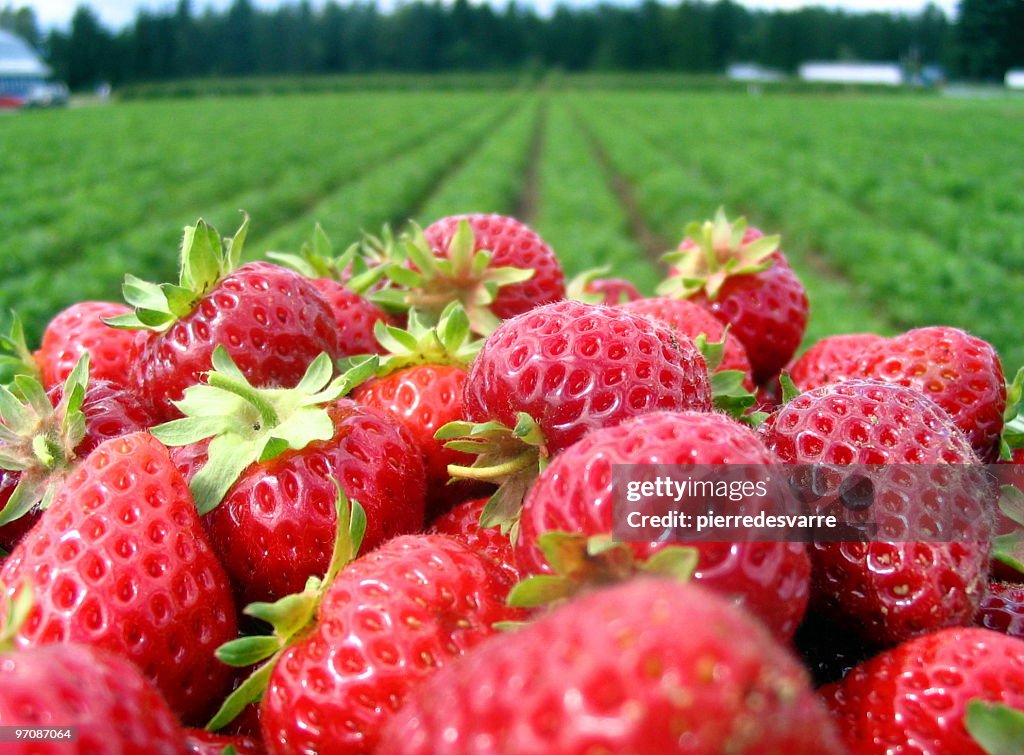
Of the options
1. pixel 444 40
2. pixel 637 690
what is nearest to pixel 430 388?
pixel 637 690

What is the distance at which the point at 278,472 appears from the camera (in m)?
1.19

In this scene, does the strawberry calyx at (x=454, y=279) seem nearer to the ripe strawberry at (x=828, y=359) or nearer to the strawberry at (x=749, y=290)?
the strawberry at (x=749, y=290)

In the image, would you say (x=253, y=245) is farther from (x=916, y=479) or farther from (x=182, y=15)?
(x=182, y=15)

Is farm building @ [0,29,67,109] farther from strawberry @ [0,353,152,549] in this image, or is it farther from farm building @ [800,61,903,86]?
strawberry @ [0,353,152,549]

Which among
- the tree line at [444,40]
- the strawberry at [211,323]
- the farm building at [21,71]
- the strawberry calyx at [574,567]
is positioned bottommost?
the strawberry calyx at [574,567]

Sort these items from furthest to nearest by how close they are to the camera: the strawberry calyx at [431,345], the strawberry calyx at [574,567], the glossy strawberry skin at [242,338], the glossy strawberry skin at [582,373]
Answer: the strawberry calyx at [431,345] → the glossy strawberry skin at [242,338] → the glossy strawberry skin at [582,373] → the strawberry calyx at [574,567]

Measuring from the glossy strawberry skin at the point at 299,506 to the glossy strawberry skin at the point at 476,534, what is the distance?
82 millimetres

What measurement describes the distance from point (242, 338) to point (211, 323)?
58 mm

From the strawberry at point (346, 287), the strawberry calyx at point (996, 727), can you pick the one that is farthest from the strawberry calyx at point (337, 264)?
the strawberry calyx at point (996, 727)

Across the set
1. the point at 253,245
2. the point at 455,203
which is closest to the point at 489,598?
the point at 253,245

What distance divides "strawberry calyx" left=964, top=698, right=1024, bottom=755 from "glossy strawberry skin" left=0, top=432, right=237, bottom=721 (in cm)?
85

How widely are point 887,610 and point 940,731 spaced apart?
0.17 metres

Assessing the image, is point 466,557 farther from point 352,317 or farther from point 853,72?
point 853,72

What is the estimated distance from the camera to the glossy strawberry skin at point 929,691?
Result: 889 millimetres
